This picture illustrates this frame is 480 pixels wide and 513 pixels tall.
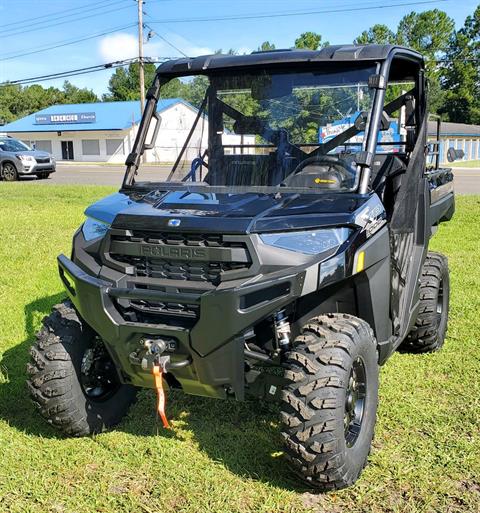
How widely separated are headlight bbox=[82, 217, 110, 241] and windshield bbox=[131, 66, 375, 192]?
708mm

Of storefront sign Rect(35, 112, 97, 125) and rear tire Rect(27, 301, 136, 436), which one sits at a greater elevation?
storefront sign Rect(35, 112, 97, 125)

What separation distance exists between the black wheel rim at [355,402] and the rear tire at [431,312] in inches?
67.0

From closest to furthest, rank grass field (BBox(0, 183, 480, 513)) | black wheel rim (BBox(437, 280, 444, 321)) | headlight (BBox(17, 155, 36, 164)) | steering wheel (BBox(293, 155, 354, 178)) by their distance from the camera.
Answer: grass field (BBox(0, 183, 480, 513)), steering wheel (BBox(293, 155, 354, 178)), black wheel rim (BBox(437, 280, 444, 321)), headlight (BBox(17, 155, 36, 164))

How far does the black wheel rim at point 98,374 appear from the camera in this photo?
12.8 ft

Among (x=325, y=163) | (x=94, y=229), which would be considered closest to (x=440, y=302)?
(x=325, y=163)

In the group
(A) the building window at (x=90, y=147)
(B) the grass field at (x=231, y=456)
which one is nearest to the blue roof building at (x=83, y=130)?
(A) the building window at (x=90, y=147)

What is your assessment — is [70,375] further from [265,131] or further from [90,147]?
[90,147]

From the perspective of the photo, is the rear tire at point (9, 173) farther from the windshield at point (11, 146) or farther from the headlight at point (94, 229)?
the headlight at point (94, 229)

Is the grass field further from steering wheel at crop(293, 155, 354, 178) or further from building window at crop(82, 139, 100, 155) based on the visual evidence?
building window at crop(82, 139, 100, 155)

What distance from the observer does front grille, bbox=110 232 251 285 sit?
124 inches

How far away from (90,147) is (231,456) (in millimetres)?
54520

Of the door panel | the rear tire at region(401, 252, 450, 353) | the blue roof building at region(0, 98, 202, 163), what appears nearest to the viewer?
the rear tire at region(401, 252, 450, 353)

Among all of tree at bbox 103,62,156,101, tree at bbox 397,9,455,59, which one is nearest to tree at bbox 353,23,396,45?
tree at bbox 397,9,455,59

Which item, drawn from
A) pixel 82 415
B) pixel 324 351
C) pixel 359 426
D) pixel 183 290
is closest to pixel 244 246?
pixel 183 290
